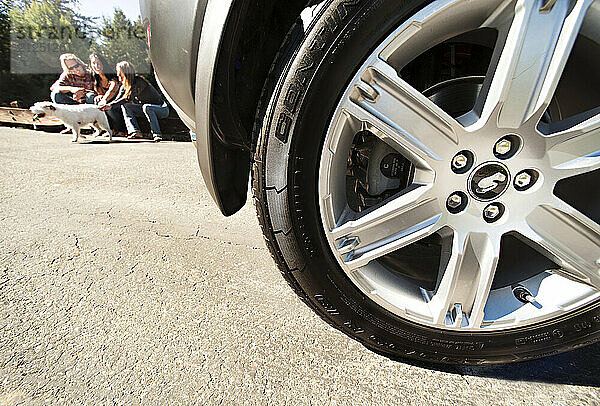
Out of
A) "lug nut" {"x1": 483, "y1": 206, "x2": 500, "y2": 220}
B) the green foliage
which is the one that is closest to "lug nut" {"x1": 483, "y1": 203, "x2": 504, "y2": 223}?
"lug nut" {"x1": 483, "y1": 206, "x2": 500, "y2": 220}

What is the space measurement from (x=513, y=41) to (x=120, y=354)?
4.35 feet

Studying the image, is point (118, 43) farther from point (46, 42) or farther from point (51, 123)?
point (51, 123)

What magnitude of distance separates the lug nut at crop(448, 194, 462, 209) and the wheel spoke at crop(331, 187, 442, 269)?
0.11ft

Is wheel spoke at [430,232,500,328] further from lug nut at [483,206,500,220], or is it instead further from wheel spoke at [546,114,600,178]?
wheel spoke at [546,114,600,178]

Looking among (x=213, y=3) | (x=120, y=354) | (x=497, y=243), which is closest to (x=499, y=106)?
(x=497, y=243)

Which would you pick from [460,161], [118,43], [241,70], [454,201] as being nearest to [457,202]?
[454,201]

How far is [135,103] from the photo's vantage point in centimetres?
647

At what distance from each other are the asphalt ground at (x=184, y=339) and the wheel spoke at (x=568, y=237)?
306mm

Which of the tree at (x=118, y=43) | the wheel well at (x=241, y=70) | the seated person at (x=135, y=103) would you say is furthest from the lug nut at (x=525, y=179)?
the tree at (x=118, y=43)

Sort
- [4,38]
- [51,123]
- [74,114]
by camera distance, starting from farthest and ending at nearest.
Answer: [4,38] < [51,123] < [74,114]

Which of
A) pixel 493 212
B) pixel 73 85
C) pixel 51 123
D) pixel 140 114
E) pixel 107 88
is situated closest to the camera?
pixel 493 212

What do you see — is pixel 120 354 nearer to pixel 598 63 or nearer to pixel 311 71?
pixel 311 71

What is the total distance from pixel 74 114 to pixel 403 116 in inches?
232

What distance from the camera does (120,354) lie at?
1.04 metres
